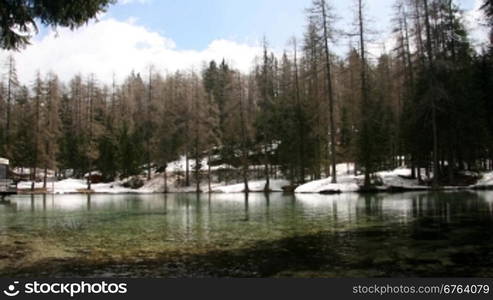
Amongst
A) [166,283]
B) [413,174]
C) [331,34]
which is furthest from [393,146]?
[166,283]

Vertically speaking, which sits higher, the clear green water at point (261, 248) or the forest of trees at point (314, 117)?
the forest of trees at point (314, 117)

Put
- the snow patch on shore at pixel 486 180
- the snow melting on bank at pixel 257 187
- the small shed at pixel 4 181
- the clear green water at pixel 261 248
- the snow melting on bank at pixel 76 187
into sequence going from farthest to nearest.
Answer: the snow melting on bank at pixel 76 187, the snow melting on bank at pixel 257 187, the small shed at pixel 4 181, the snow patch on shore at pixel 486 180, the clear green water at pixel 261 248

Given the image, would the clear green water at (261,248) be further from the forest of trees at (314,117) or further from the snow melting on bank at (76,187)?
the snow melting on bank at (76,187)

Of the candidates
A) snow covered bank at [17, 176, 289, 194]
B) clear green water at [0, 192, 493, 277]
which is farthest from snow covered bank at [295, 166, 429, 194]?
clear green water at [0, 192, 493, 277]

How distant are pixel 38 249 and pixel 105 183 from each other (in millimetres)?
52218

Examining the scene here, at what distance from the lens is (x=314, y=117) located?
43.9 metres

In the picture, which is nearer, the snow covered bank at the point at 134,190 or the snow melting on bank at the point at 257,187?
the snow melting on bank at the point at 257,187

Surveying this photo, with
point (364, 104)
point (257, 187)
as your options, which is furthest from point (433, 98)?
point (257, 187)

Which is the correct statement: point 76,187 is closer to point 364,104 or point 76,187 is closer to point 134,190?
point 134,190

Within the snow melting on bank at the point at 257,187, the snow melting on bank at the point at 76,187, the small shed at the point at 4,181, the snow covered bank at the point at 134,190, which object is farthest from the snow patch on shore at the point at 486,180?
the snow melting on bank at the point at 76,187

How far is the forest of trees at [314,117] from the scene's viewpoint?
1319 inches

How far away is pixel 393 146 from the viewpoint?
49.7m

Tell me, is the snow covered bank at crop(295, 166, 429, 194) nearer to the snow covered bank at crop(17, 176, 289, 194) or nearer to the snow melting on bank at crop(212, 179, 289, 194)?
the snow melting on bank at crop(212, 179, 289, 194)

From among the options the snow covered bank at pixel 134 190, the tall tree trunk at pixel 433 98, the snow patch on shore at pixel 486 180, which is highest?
the tall tree trunk at pixel 433 98
